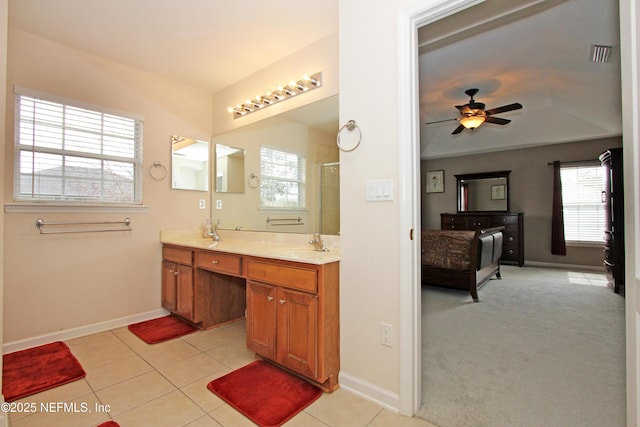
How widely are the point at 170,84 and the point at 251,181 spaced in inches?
54.0

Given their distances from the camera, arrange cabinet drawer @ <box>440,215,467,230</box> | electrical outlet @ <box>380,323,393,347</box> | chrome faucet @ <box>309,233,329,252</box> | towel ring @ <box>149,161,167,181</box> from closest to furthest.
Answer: electrical outlet @ <box>380,323,393,347</box>, chrome faucet @ <box>309,233,329,252</box>, towel ring @ <box>149,161,167,181</box>, cabinet drawer @ <box>440,215,467,230</box>

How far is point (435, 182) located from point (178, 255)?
624 cm

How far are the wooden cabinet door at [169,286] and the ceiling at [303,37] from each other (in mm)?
1982

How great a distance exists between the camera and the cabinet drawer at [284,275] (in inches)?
68.8

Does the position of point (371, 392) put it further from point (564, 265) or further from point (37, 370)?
point (564, 265)

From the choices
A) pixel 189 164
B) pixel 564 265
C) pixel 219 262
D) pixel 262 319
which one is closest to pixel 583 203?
pixel 564 265

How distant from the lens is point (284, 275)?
6.18ft

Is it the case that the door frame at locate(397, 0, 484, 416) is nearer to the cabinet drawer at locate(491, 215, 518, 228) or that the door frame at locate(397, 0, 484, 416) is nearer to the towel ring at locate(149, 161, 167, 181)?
the towel ring at locate(149, 161, 167, 181)

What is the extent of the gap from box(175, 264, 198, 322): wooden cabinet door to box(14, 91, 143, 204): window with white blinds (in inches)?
34.7

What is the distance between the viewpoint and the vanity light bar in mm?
2457

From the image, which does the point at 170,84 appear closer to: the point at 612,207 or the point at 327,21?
the point at 327,21

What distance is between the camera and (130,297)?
2879 mm

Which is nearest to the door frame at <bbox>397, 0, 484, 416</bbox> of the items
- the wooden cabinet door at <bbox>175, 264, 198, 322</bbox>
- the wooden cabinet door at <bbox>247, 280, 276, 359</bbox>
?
the wooden cabinet door at <bbox>247, 280, 276, 359</bbox>

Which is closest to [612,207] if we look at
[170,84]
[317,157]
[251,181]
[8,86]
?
[317,157]
